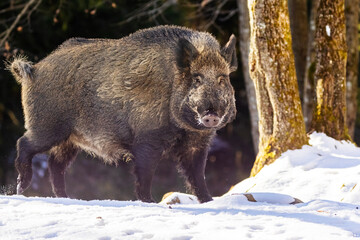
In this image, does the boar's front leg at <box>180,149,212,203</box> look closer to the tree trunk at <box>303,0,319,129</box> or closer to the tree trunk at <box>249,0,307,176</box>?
the tree trunk at <box>249,0,307,176</box>

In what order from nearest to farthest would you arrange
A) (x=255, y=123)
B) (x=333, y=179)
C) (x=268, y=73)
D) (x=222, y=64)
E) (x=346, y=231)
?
(x=346, y=231) < (x=222, y=64) < (x=333, y=179) < (x=268, y=73) < (x=255, y=123)

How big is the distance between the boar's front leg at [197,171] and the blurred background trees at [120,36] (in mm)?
3727

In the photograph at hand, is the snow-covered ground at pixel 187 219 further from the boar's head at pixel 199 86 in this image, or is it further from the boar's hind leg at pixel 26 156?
the boar's hind leg at pixel 26 156

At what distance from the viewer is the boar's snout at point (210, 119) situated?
20.3 ft

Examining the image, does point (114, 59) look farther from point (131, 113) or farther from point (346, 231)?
point (346, 231)

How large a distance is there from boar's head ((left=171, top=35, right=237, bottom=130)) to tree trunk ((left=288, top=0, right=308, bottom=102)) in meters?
A: 5.04

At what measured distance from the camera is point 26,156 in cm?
776

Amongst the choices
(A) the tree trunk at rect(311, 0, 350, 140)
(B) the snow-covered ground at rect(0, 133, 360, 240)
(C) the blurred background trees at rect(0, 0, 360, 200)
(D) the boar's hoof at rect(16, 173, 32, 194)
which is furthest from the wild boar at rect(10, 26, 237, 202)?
(C) the blurred background trees at rect(0, 0, 360, 200)

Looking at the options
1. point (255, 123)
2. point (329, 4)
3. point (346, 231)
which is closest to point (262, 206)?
point (346, 231)

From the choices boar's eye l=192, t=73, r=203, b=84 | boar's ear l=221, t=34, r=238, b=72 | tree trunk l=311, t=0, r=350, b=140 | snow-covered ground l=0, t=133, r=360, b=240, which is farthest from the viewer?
tree trunk l=311, t=0, r=350, b=140

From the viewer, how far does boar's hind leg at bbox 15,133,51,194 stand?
7654 mm

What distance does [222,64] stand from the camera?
684cm

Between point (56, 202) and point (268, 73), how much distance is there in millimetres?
3728

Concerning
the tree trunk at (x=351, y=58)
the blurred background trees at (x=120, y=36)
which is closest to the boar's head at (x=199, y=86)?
the blurred background trees at (x=120, y=36)
